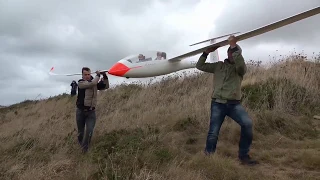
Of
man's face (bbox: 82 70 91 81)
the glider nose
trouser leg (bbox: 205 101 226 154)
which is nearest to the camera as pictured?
trouser leg (bbox: 205 101 226 154)

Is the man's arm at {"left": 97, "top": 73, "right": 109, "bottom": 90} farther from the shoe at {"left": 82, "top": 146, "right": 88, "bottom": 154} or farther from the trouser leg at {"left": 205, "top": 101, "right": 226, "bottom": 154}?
the trouser leg at {"left": 205, "top": 101, "right": 226, "bottom": 154}

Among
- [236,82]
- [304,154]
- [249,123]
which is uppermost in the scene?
→ [236,82]

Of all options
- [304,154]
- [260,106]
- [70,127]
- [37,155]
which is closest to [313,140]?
[304,154]

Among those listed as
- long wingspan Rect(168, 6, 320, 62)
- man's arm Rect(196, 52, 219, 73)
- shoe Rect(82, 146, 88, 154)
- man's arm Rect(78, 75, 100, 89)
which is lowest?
shoe Rect(82, 146, 88, 154)

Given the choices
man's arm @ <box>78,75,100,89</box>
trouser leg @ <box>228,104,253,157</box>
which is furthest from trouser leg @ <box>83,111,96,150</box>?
trouser leg @ <box>228,104,253,157</box>

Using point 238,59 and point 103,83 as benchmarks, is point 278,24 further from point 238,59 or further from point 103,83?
point 103,83

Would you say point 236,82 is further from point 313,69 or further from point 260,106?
point 313,69

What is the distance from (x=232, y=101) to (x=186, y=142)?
1475mm

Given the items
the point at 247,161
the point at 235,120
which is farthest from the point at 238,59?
the point at 247,161

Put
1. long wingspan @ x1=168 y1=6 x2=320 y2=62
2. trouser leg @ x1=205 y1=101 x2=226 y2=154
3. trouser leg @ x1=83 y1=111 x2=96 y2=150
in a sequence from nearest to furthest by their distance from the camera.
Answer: long wingspan @ x1=168 y1=6 x2=320 y2=62 < trouser leg @ x1=205 y1=101 x2=226 y2=154 < trouser leg @ x1=83 y1=111 x2=96 y2=150

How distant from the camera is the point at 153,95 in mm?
10633

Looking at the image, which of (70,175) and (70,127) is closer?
(70,175)

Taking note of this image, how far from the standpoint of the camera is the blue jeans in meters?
4.64

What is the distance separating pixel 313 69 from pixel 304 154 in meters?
5.89
